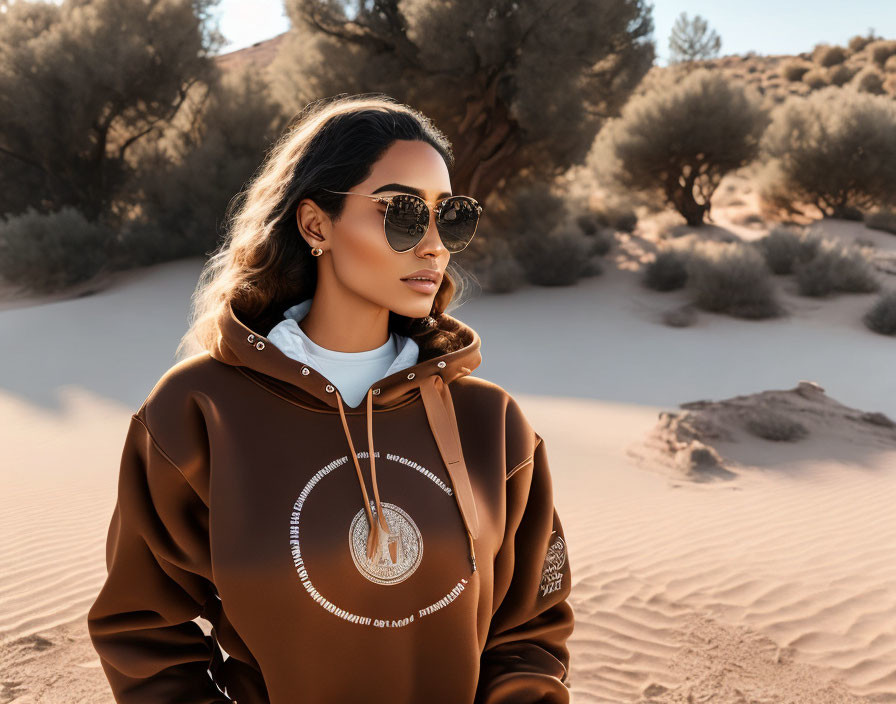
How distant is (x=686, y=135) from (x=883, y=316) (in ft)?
26.7

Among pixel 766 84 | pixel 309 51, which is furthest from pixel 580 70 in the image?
pixel 766 84

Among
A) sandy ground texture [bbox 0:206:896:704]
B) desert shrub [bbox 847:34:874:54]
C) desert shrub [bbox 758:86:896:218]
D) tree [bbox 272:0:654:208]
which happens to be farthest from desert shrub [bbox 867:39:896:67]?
sandy ground texture [bbox 0:206:896:704]

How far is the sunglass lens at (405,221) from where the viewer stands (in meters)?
1.70

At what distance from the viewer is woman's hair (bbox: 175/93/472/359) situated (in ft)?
5.72

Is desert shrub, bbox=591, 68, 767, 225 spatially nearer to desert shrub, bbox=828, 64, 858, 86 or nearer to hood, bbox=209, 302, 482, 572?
hood, bbox=209, 302, 482, 572

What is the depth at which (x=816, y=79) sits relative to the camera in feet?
137

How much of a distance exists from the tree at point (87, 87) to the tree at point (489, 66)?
311 centimetres

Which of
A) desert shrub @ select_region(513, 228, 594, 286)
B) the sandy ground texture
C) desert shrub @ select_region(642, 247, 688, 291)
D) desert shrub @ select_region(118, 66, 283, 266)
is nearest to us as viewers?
the sandy ground texture

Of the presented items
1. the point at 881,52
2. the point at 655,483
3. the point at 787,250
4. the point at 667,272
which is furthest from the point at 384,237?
the point at 881,52

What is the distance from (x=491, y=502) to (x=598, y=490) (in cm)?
587

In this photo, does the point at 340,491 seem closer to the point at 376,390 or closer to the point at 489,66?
the point at 376,390

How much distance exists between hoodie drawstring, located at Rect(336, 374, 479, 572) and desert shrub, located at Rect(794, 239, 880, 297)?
15.4m

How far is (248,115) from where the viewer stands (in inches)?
755

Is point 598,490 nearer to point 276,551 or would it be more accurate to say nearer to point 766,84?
point 276,551
